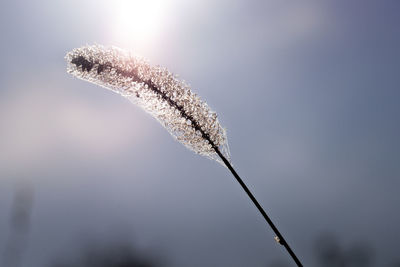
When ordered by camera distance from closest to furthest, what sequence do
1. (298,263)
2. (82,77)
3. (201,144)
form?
(298,263) < (201,144) < (82,77)

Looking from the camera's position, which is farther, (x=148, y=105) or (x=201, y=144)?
(x=148, y=105)

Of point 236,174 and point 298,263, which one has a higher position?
point 236,174

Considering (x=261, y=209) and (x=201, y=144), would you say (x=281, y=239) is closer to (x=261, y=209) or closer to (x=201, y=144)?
(x=261, y=209)

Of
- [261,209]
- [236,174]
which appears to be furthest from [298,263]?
[236,174]

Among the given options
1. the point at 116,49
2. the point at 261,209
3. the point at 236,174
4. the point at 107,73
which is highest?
the point at 116,49
